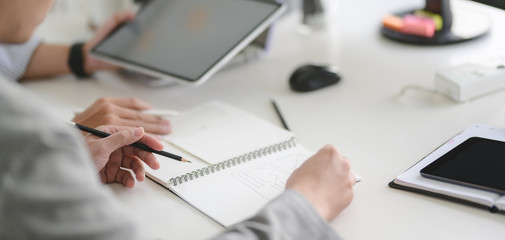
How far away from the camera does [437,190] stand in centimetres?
84

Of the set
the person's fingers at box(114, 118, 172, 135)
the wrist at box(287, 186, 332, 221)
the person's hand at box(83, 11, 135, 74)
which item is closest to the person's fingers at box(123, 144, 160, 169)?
the person's fingers at box(114, 118, 172, 135)

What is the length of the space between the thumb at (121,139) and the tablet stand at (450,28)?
75 centimetres

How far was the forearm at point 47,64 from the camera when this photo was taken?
4.78 feet

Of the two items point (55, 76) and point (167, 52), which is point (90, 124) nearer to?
point (167, 52)

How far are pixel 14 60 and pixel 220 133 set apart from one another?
25.4 inches

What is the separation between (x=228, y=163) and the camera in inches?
37.9

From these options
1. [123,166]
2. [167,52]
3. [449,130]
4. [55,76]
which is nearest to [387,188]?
A: [449,130]

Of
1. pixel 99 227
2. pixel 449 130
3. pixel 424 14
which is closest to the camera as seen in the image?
pixel 99 227

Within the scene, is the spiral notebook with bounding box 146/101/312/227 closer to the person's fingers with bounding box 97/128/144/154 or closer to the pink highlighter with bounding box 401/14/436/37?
the person's fingers with bounding box 97/128/144/154

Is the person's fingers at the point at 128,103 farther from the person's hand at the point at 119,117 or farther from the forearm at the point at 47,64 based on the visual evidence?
the forearm at the point at 47,64

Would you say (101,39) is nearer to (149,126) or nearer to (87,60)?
(87,60)

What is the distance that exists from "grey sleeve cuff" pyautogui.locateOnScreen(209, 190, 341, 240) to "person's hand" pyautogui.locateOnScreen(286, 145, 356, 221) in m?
0.05

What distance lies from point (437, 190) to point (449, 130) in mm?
218

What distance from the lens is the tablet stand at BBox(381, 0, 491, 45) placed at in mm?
1380
